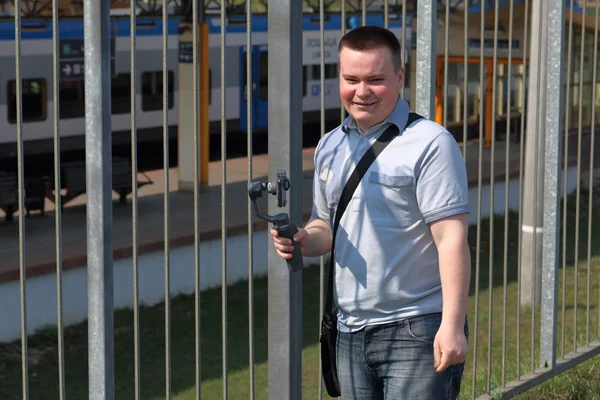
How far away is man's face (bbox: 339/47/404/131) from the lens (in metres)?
3.24

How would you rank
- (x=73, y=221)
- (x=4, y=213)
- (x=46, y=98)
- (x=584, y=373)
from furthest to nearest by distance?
(x=46, y=98) < (x=4, y=213) < (x=73, y=221) < (x=584, y=373)

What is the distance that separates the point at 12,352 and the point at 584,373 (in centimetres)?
556

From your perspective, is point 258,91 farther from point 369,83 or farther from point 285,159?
point 369,83

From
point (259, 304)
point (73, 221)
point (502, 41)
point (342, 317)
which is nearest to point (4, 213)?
point (73, 221)

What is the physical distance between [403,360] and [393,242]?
12.9 inches

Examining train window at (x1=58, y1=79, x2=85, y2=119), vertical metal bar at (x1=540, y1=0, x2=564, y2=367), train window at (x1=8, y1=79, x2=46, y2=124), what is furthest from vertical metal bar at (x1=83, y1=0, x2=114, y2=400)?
train window at (x1=58, y1=79, x2=85, y2=119)

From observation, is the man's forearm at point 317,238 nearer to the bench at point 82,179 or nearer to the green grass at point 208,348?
the green grass at point 208,348

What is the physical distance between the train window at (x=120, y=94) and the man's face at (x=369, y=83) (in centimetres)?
1732

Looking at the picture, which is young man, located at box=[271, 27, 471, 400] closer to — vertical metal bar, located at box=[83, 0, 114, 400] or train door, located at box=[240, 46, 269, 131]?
vertical metal bar, located at box=[83, 0, 114, 400]

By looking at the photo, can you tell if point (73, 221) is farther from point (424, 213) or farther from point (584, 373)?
point (424, 213)

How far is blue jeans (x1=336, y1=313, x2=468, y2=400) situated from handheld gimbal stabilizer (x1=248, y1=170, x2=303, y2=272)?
26 centimetres

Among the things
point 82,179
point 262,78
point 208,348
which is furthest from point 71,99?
point 208,348

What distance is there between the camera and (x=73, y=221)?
14.6m

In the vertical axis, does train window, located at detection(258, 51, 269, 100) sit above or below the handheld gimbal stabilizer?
below
